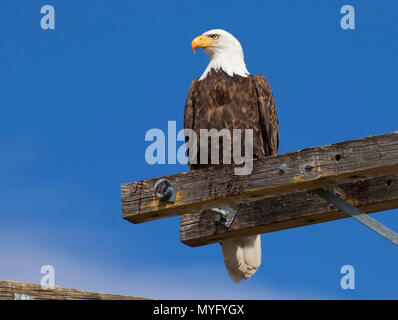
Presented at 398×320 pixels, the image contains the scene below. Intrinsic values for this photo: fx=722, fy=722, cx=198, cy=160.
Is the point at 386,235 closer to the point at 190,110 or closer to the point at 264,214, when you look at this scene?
the point at 264,214

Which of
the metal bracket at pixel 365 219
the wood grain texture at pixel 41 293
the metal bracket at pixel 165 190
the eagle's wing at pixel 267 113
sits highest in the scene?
the eagle's wing at pixel 267 113

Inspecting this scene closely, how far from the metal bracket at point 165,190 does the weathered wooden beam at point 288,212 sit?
115 cm

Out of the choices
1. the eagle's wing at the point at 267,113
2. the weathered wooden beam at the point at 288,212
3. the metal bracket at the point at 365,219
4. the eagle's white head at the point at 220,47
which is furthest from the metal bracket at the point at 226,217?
the eagle's white head at the point at 220,47

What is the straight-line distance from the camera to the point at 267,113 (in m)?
7.17

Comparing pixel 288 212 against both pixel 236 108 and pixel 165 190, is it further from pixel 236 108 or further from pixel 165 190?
pixel 236 108

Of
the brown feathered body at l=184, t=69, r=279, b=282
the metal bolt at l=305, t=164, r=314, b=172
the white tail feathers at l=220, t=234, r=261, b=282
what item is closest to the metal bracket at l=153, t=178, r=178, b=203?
the metal bolt at l=305, t=164, r=314, b=172

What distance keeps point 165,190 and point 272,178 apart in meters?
0.69

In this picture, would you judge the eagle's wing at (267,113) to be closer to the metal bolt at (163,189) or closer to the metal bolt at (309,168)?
the metal bolt at (163,189)

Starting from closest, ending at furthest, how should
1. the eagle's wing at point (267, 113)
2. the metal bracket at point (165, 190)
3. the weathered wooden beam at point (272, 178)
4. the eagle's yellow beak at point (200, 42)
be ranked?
the weathered wooden beam at point (272, 178) → the metal bracket at point (165, 190) → the eagle's wing at point (267, 113) → the eagle's yellow beak at point (200, 42)

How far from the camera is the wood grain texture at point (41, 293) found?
3992 mm

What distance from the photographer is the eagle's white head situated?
759 cm

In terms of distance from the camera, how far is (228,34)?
774 cm

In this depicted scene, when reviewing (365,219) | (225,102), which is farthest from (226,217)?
(225,102)
